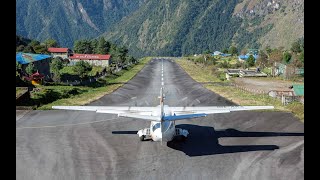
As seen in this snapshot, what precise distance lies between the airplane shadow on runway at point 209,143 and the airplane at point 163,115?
3.83ft

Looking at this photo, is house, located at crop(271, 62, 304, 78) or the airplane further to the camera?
house, located at crop(271, 62, 304, 78)

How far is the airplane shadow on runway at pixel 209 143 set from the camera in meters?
32.9

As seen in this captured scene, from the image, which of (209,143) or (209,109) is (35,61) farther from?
(209,143)

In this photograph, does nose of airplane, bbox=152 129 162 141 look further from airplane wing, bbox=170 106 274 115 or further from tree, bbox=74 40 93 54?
tree, bbox=74 40 93 54

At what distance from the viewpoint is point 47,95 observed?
197 ft

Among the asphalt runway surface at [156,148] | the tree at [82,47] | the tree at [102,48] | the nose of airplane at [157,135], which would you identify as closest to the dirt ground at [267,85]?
the asphalt runway surface at [156,148]

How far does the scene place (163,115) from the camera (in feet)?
96.3

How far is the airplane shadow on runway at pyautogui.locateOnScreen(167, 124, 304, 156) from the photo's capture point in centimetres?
3288

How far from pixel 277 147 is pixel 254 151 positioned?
264 cm

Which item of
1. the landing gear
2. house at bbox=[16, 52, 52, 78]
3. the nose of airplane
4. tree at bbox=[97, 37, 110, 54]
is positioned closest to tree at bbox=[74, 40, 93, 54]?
tree at bbox=[97, 37, 110, 54]

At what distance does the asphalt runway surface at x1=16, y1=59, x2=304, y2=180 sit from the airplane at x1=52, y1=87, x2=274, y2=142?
4.50 ft

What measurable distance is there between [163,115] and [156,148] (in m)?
5.37
